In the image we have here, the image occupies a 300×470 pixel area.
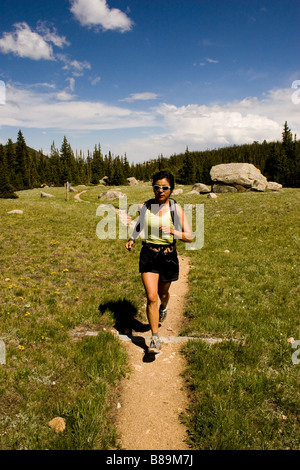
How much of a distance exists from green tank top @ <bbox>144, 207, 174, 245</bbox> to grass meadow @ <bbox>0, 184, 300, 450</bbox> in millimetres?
2464

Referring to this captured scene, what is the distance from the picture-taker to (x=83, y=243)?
15.6 metres

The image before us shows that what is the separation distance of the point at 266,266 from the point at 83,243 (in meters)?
10.0

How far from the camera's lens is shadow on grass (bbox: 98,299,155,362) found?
643 centimetres

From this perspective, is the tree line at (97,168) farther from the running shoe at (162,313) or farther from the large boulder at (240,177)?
the running shoe at (162,313)

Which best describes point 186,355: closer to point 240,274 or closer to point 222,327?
point 222,327

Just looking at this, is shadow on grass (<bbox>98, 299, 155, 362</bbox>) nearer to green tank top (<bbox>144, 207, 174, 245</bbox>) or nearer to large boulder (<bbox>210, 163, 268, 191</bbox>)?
green tank top (<bbox>144, 207, 174, 245</bbox>)

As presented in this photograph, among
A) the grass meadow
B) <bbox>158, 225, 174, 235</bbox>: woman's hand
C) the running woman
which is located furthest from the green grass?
<bbox>158, 225, 174, 235</bbox>: woman's hand

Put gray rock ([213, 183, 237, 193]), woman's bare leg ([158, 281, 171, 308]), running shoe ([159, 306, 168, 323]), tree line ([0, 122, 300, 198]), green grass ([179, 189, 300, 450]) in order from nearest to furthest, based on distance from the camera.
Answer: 1. green grass ([179, 189, 300, 450])
2. woman's bare leg ([158, 281, 171, 308])
3. running shoe ([159, 306, 168, 323])
4. gray rock ([213, 183, 237, 193])
5. tree line ([0, 122, 300, 198])

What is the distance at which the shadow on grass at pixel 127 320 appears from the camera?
6.43 m

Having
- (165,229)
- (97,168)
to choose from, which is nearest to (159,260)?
(165,229)

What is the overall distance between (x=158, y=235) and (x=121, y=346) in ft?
8.79

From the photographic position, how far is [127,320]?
743 centimetres

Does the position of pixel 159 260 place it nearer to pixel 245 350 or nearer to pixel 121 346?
pixel 121 346

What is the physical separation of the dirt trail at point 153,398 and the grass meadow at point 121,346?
19 cm
